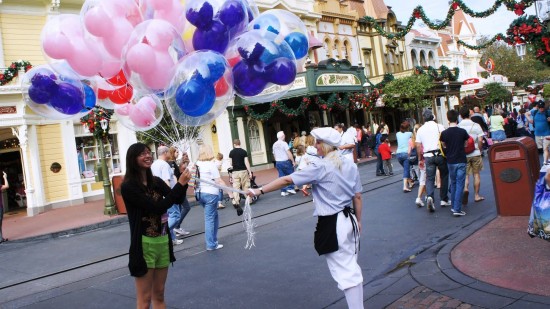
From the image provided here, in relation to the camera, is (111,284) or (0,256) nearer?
(111,284)

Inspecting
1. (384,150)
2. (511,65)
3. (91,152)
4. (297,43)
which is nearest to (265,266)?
(297,43)

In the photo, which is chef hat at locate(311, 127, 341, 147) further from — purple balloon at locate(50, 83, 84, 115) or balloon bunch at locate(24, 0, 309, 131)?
purple balloon at locate(50, 83, 84, 115)

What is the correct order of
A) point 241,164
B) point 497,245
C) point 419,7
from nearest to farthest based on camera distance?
1. point 497,245
2. point 241,164
3. point 419,7

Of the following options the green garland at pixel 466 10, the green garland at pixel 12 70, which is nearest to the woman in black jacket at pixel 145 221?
the green garland at pixel 466 10

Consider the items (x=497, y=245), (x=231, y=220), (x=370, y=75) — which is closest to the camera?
(x=497, y=245)

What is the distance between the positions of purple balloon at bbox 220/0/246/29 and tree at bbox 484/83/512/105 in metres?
41.5

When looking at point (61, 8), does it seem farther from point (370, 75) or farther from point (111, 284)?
point (370, 75)

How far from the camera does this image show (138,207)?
4.07 metres

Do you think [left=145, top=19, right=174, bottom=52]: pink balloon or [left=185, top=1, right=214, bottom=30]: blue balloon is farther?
[left=185, top=1, right=214, bottom=30]: blue balloon

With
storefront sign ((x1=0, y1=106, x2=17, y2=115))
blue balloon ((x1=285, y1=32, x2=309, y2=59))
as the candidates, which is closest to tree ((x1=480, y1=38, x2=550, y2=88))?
storefront sign ((x1=0, y1=106, x2=17, y2=115))

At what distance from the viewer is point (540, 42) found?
7688 mm

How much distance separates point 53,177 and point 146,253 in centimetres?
1612

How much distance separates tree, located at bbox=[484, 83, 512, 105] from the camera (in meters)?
42.9

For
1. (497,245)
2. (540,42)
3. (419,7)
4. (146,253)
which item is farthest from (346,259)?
(419,7)
